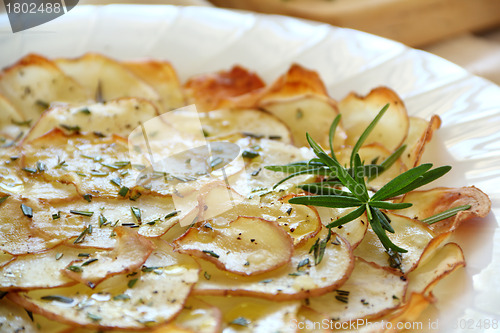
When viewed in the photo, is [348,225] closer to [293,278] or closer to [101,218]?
[293,278]

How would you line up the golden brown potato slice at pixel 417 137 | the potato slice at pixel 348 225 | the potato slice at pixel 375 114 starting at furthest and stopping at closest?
the potato slice at pixel 375 114 < the golden brown potato slice at pixel 417 137 < the potato slice at pixel 348 225

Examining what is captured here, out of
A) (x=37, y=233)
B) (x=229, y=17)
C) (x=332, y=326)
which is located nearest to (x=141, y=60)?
(x=229, y=17)

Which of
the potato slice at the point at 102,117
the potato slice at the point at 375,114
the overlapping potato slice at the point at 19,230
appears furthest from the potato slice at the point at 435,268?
the potato slice at the point at 102,117

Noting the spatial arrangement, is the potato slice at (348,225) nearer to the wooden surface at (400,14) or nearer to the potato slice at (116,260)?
the potato slice at (116,260)

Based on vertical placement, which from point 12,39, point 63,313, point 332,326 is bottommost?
point 332,326

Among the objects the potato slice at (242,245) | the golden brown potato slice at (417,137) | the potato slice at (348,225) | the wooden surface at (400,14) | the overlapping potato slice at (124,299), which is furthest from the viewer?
the wooden surface at (400,14)

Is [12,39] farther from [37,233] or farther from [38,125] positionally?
[37,233]

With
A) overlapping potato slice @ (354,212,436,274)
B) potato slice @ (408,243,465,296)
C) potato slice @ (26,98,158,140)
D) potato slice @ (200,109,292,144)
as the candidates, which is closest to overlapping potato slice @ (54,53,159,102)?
potato slice @ (26,98,158,140)
